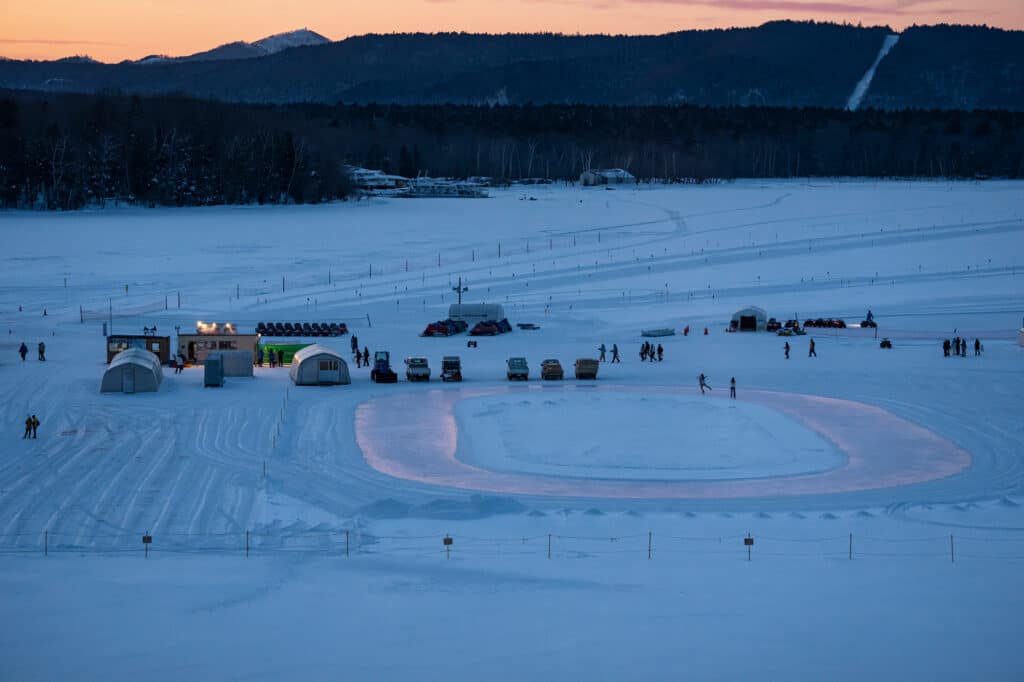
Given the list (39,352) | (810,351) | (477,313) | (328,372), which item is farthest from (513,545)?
(477,313)

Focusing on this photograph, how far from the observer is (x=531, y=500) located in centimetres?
1752

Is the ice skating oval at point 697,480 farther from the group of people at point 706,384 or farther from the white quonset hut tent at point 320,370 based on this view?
the white quonset hut tent at point 320,370

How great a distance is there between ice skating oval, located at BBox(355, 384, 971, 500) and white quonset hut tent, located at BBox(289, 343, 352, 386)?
63.0 inches

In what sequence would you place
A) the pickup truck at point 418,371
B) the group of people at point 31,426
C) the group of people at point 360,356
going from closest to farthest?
the group of people at point 31,426, the pickup truck at point 418,371, the group of people at point 360,356

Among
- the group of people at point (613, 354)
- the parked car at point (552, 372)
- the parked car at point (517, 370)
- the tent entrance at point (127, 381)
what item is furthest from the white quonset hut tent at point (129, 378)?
the group of people at point (613, 354)

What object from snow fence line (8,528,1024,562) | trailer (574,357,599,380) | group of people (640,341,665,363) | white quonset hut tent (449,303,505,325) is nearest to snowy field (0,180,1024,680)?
snow fence line (8,528,1024,562)

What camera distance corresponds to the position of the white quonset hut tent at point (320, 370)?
26812 millimetres

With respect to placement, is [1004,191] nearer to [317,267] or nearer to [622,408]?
[317,267]

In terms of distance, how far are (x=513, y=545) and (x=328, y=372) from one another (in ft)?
40.4

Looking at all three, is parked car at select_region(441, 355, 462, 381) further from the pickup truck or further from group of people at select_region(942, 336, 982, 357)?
group of people at select_region(942, 336, 982, 357)

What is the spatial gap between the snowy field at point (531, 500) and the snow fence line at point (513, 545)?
60 mm

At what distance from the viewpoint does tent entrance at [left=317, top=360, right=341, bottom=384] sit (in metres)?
26.9

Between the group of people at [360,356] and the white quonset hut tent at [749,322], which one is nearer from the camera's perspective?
the group of people at [360,356]

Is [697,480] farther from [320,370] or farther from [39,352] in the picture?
[39,352]
